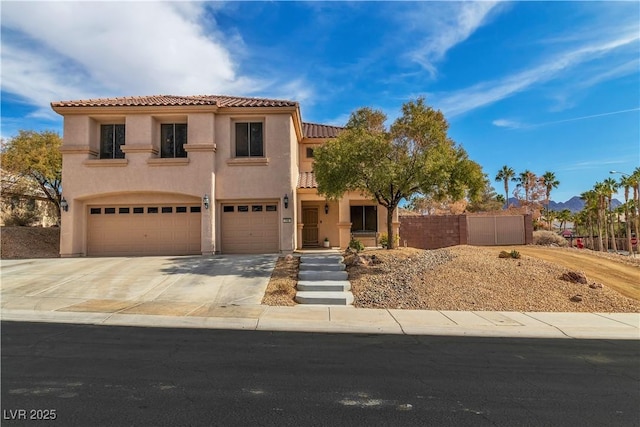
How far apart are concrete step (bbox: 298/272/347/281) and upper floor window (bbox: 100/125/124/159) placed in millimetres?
11486

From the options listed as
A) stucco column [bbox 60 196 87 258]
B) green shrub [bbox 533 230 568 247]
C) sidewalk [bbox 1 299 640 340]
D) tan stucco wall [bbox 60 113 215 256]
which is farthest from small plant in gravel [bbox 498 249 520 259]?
stucco column [bbox 60 196 87 258]

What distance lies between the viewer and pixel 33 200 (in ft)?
83.5

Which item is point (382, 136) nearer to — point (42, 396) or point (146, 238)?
point (146, 238)

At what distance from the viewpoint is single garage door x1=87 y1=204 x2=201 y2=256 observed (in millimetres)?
19422

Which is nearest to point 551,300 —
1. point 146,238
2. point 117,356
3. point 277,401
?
point 277,401

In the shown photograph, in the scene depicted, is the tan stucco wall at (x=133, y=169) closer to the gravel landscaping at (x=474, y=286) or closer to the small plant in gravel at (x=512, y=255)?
the gravel landscaping at (x=474, y=286)

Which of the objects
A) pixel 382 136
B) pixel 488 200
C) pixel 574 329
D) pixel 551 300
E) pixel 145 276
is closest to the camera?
pixel 574 329

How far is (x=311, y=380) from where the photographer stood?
5555 mm

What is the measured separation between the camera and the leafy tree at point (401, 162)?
591 inches

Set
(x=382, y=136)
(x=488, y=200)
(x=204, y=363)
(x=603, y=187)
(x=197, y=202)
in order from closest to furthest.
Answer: (x=204, y=363), (x=382, y=136), (x=197, y=202), (x=603, y=187), (x=488, y=200)

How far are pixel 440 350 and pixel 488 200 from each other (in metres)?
44.5

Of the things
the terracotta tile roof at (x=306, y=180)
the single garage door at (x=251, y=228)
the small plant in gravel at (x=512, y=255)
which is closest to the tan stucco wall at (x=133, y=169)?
the single garage door at (x=251, y=228)

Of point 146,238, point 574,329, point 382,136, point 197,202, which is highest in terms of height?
point 382,136

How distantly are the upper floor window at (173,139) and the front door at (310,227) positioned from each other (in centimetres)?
735
